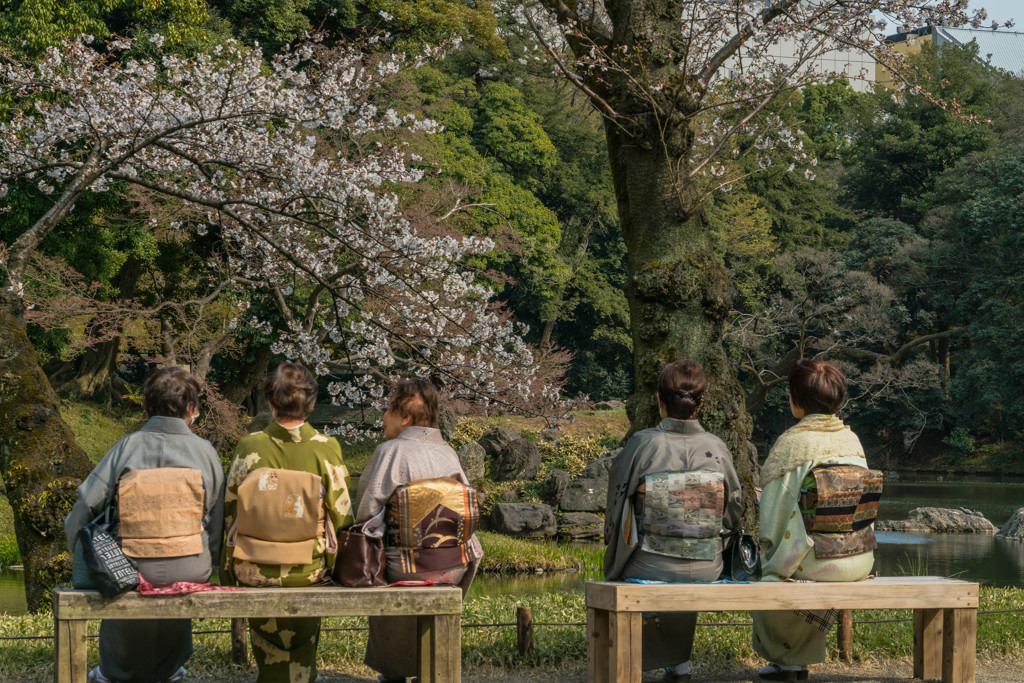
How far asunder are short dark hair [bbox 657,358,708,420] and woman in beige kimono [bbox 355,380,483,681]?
802 millimetres

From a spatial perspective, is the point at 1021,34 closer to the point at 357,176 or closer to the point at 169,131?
the point at 357,176

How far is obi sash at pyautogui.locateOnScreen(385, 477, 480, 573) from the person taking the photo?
3.43 m

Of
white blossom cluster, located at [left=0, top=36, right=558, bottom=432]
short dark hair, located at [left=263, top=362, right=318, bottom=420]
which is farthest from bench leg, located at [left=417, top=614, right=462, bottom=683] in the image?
white blossom cluster, located at [left=0, top=36, right=558, bottom=432]

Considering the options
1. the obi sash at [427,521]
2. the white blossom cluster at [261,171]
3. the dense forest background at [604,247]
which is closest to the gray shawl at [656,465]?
the obi sash at [427,521]

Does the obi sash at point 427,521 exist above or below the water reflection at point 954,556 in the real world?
above

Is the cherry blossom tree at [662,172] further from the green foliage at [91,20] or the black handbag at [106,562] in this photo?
the green foliage at [91,20]

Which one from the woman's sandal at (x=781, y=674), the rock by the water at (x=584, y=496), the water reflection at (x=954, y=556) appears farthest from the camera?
the rock by the water at (x=584, y=496)

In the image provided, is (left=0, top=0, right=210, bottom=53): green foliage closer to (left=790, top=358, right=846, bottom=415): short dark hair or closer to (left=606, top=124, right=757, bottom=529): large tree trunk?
(left=606, top=124, right=757, bottom=529): large tree trunk

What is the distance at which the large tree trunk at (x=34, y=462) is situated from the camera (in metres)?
5.61

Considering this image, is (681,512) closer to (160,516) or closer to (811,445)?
(811,445)

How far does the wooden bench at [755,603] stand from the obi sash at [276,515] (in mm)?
1068

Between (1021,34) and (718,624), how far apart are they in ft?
135

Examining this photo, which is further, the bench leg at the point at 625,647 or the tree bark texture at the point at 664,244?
the tree bark texture at the point at 664,244

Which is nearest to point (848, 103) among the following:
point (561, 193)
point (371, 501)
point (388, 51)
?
point (561, 193)
